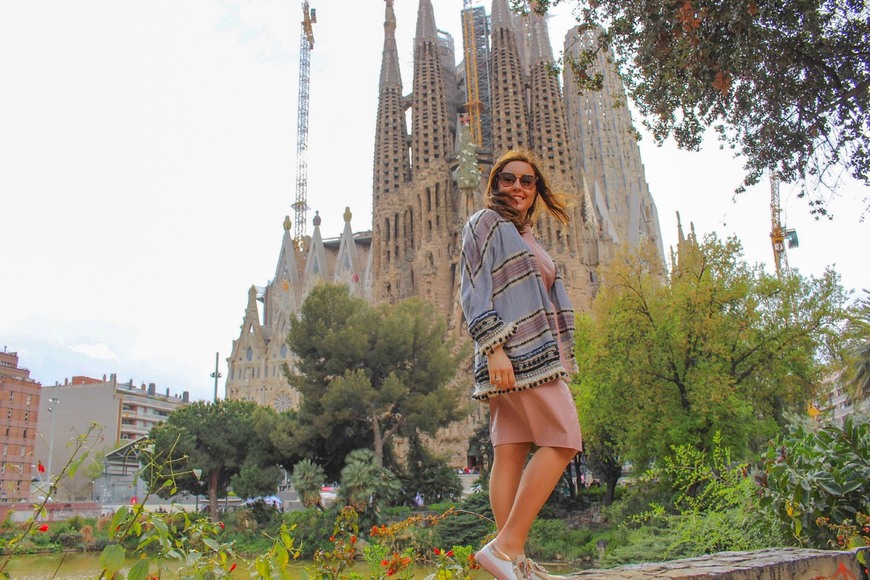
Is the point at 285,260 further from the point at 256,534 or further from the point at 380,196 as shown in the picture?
the point at 256,534

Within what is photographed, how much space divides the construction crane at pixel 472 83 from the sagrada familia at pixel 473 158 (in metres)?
0.07

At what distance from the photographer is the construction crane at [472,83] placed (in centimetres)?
4353

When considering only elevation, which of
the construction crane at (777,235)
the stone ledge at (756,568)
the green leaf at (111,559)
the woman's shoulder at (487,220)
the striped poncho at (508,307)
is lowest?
the stone ledge at (756,568)

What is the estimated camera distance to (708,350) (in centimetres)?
1464

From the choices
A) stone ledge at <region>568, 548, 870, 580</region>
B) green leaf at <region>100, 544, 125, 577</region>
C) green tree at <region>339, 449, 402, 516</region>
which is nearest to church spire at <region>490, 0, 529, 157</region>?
green tree at <region>339, 449, 402, 516</region>

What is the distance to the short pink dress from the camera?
2977 millimetres

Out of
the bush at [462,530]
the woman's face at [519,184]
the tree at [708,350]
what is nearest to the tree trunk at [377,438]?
the bush at [462,530]

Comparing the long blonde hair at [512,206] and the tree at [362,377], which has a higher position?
the tree at [362,377]

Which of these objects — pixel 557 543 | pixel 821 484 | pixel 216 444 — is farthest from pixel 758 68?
pixel 216 444

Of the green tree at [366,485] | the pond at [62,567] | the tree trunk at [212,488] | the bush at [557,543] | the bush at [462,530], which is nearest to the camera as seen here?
the pond at [62,567]

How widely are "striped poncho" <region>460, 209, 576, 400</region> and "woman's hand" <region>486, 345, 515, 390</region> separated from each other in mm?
32

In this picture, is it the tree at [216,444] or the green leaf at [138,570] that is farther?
the tree at [216,444]

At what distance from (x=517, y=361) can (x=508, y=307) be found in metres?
0.25

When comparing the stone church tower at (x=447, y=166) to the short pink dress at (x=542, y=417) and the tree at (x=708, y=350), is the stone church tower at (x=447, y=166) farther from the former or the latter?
the short pink dress at (x=542, y=417)
